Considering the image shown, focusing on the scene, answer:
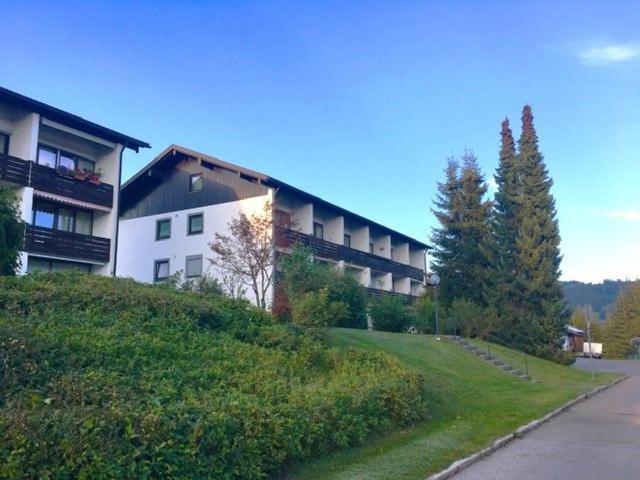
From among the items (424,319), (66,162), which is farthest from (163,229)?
(424,319)

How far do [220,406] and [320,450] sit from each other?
5.89 ft

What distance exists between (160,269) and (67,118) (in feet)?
40.6

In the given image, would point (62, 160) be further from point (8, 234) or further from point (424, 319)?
point (424, 319)

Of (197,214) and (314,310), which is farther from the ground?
(197,214)

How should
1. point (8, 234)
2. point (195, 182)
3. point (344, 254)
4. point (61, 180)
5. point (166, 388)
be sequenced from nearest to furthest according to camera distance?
point (166, 388) → point (8, 234) → point (61, 180) → point (195, 182) → point (344, 254)

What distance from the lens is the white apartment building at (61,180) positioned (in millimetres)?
25594

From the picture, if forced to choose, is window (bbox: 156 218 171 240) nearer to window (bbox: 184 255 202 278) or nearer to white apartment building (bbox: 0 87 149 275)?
window (bbox: 184 255 202 278)

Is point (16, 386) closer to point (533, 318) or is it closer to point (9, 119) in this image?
point (9, 119)

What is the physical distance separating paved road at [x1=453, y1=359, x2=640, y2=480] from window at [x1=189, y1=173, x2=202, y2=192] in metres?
26.1

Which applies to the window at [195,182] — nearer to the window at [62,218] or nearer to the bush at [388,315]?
the window at [62,218]

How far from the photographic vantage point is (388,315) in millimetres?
27531

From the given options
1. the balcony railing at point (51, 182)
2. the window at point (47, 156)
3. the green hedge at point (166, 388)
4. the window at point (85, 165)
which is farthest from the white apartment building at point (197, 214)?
the green hedge at point (166, 388)

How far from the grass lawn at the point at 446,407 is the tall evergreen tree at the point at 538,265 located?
699 cm

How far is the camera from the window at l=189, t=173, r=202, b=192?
37.0m
